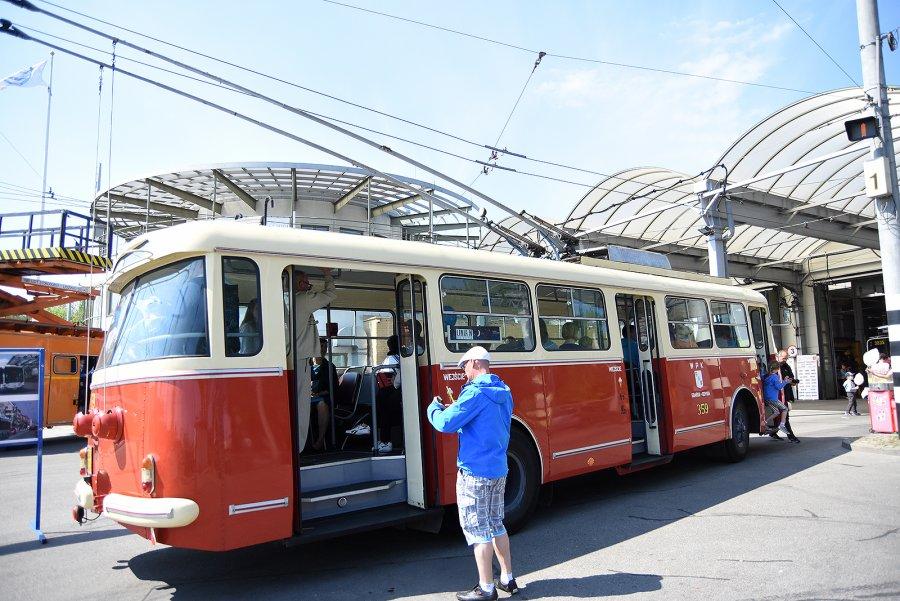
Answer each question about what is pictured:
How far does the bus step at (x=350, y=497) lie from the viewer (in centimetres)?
553

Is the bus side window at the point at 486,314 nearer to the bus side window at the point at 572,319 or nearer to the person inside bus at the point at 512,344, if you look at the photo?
the person inside bus at the point at 512,344

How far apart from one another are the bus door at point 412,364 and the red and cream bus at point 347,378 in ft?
0.06

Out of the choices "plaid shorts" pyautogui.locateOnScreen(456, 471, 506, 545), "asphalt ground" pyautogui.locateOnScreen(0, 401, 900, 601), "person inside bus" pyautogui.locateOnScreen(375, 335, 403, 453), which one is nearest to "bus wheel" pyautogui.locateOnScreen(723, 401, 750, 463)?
"asphalt ground" pyautogui.locateOnScreen(0, 401, 900, 601)

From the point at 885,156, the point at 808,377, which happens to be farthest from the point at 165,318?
the point at 808,377

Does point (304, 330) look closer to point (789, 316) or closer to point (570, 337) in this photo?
point (570, 337)

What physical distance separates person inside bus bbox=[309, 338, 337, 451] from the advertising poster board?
10.3 ft

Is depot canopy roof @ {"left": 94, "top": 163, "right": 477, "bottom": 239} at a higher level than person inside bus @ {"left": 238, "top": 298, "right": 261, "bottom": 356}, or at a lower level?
higher

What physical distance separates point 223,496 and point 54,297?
57.8ft

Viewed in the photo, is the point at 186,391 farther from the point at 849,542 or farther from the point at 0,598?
the point at 849,542

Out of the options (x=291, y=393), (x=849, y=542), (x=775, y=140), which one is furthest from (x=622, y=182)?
(x=291, y=393)

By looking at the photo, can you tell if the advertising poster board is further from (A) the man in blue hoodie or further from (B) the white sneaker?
(A) the man in blue hoodie

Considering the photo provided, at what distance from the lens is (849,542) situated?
5.86 metres

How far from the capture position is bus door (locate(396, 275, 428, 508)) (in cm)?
609

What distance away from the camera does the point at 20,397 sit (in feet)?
25.4
